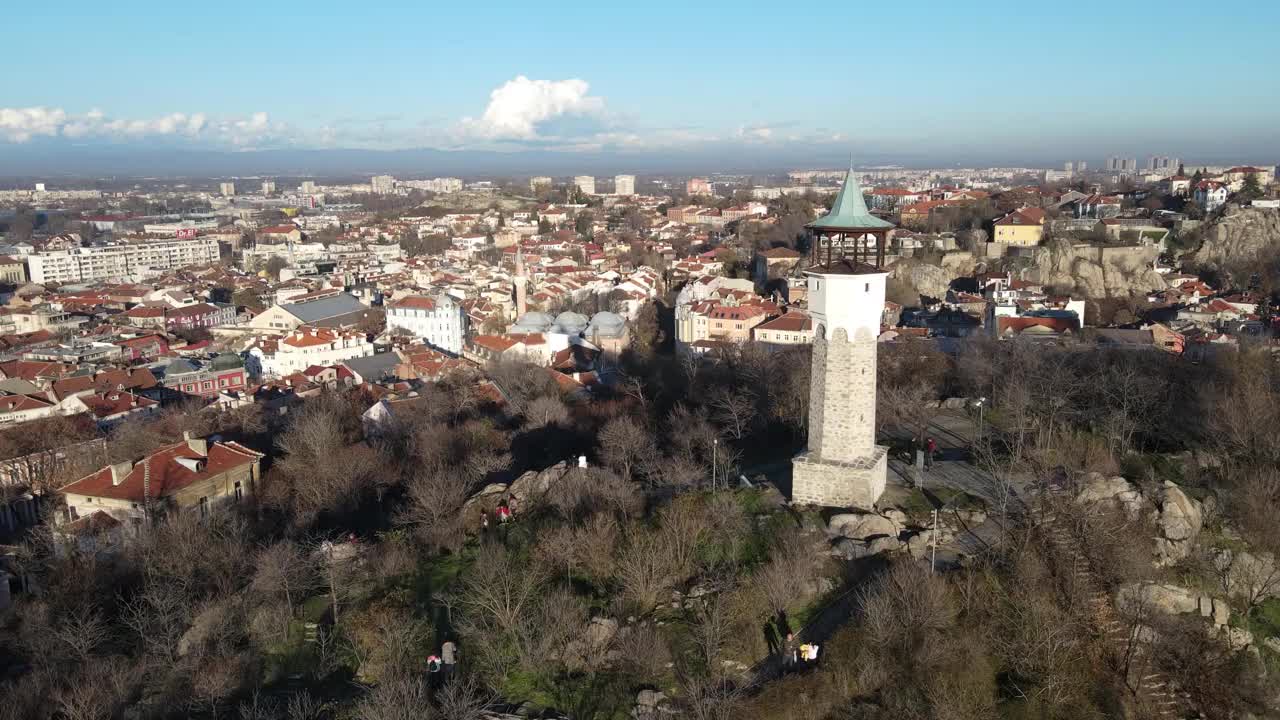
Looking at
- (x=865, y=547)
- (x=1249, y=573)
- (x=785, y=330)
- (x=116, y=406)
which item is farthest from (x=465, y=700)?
(x=785, y=330)

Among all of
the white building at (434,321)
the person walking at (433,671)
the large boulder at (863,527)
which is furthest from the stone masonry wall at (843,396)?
the white building at (434,321)

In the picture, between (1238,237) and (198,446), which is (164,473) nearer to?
(198,446)

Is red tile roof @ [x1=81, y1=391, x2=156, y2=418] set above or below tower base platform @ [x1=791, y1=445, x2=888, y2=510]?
below

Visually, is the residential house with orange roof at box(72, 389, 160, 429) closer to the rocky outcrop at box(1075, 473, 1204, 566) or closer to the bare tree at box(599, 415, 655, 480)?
the bare tree at box(599, 415, 655, 480)

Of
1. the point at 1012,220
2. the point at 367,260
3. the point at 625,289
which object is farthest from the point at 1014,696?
the point at 367,260

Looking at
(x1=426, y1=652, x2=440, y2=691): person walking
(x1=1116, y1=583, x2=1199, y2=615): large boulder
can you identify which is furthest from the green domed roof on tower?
(x1=426, y1=652, x2=440, y2=691): person walking

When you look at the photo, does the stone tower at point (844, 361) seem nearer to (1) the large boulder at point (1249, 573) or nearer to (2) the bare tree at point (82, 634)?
(1) the large boulder at point (1249, 573)
